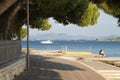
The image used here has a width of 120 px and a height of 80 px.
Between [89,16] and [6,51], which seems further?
[89,16]

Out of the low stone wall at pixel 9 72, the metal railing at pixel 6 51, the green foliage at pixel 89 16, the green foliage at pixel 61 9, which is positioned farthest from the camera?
the green foliage at pixel 89 16

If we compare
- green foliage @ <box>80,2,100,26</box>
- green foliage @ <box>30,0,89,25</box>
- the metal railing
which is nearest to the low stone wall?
the metal railing

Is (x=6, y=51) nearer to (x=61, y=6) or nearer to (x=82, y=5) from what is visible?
(x=61, y=6)

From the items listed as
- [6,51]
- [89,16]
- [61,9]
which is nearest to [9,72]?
[6,51]

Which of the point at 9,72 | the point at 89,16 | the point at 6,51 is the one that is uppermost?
the point at 89,16

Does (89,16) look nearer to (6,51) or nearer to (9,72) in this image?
(6,51)

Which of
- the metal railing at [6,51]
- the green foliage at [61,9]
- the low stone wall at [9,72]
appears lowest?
the low stone wall at [9,72]

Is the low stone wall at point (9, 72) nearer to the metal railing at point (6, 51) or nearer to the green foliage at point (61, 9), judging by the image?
the metal railing at point (6, 51)

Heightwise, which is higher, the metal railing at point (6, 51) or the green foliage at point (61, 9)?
the green foliage at point (61, 9)

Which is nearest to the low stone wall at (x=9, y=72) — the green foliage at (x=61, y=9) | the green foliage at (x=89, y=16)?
the green foliage at (x=61, y=9)

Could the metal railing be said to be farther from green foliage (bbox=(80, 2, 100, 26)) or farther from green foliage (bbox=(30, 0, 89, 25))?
green foliage (bbox=(80, 2, 100, 26))

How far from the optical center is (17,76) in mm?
22422

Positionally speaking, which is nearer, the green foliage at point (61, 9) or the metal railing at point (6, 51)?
the metal railing at point (6, 51)

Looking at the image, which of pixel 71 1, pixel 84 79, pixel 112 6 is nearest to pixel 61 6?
pixel 71 1
